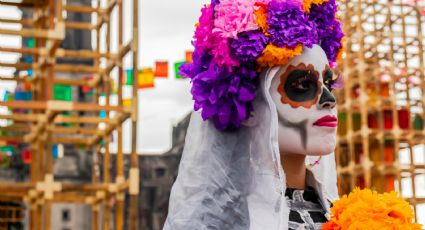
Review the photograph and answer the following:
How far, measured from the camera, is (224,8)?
342cm

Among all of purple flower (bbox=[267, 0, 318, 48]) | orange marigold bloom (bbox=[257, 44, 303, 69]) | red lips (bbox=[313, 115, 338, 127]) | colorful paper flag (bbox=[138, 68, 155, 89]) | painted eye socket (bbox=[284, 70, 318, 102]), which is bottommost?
red lips (bbox=[313, 115, 338, 127])

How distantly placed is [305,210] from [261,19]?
0.93 meters

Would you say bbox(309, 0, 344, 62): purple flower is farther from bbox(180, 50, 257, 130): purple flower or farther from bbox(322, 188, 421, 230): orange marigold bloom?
bbox(322, 188, 421, 230): orange marigold bloom

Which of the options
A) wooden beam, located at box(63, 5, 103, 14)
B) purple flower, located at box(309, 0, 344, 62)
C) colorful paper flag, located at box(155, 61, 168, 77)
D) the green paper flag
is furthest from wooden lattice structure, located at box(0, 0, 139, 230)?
purple flower, located at box(309, 0, 344, 62)

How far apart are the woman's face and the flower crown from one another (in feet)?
0.28

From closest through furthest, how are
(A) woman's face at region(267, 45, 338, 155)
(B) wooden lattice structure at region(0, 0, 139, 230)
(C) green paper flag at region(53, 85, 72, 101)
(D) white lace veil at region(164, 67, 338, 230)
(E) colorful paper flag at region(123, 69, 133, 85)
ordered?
(D) white lace veil at region(164, 67, 338, 230) → (A) woman's face at region(267, 45, 338, 155) → (B) wooden lattice structure at region(0, 0, 139, 230) → (E) colorful paper flag at region(123, 69, 133, 85) → (C) green paper flag at region(53, 85, 72, 101)

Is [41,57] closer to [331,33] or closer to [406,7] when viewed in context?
[331,33]

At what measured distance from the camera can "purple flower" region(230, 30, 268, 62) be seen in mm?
3303

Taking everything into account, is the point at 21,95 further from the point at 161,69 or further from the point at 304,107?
the point at 304,107

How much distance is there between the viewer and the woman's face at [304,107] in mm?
3404

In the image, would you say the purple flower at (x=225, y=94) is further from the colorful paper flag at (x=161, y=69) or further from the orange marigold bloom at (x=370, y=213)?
the colorful paper flag at (x=161, y=69)

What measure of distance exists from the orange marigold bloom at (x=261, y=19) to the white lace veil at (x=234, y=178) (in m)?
0.20

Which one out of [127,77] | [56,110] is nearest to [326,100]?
[56,110]

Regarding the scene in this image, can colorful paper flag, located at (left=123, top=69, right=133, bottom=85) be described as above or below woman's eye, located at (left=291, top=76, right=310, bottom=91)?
above
